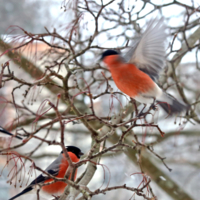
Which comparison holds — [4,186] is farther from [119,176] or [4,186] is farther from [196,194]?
[196,194]

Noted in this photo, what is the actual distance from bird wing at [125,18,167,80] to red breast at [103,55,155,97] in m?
0.05

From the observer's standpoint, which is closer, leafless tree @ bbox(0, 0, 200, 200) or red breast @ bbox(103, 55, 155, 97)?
leafless tree @ bbox(0, 0, 200, 200)

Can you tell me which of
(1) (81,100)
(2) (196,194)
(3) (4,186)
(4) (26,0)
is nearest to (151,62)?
(1) (81,100)

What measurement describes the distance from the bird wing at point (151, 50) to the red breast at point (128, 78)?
0.16 ft

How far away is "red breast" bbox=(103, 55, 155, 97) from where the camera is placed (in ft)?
3.91

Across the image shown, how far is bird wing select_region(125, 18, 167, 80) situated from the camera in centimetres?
107

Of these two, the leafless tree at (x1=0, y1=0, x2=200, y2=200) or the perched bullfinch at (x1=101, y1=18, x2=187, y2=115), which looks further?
the perched bullfinch at (x1=101, y1=18, x2=187, y2=115)

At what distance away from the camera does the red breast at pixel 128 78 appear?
1.19 m

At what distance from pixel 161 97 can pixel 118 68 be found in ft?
0.86

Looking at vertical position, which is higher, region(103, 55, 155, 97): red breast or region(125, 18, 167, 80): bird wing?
region(125, 18, 167, 80): bird wing

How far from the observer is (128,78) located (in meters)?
1.20

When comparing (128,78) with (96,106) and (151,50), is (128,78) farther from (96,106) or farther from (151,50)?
(96,106)

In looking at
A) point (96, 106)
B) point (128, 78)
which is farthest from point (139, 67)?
point (96, 106)

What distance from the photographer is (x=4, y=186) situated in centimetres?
233
